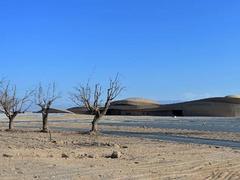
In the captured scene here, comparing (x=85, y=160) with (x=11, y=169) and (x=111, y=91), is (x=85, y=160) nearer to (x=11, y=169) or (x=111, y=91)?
(x=11, y=169)

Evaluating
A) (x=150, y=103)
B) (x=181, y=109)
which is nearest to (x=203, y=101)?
(x=181, y=109)

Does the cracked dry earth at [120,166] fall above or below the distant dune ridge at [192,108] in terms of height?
below

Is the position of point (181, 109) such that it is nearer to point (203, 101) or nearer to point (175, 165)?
point (203, 101)

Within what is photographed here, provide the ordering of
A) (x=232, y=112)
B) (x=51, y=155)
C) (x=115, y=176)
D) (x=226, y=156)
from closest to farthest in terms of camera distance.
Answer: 1. (x=115, y=176)
2. (x=51, y=155)
3. (x=226, y=156)
4. (x=232, y=112)

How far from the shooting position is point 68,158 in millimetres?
15719

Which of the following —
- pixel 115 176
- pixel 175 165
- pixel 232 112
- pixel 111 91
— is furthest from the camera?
pixel 232 112

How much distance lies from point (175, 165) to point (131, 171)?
212 cm

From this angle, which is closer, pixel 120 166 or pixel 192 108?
pixel 120 166

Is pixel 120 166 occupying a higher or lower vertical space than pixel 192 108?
lower

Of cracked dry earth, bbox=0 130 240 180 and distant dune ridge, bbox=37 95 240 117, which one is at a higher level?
distant dune ridge, bbox=37 95 240 117

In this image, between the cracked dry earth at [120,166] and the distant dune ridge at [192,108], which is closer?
the cracked dry earth at [120,166]

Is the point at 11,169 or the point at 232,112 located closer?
the point at 11,169

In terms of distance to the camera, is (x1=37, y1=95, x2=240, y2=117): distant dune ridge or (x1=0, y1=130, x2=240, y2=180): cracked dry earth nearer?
(x1=0, y1=130, x2=240, y2=180): cracked dry earth

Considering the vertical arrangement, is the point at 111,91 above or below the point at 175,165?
above
